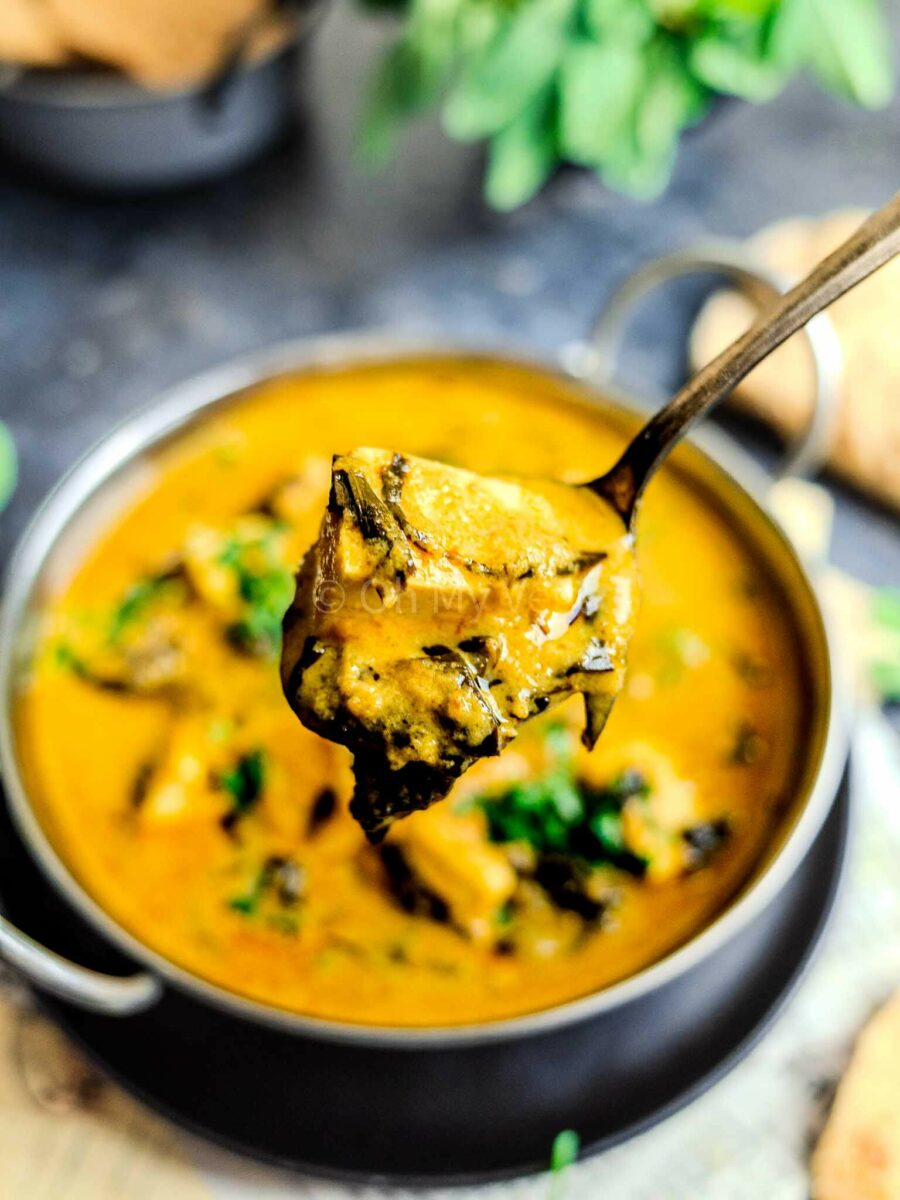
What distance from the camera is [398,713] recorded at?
1.21 m

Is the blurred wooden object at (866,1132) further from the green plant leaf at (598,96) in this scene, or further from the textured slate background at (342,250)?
the green plant leaf at (598,96)

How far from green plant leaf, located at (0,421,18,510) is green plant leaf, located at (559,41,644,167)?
1334mm

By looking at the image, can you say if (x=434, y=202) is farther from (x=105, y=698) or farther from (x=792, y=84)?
(x=105, y=698)

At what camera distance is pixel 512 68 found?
2.41m

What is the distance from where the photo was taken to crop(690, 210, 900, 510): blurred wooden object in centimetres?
251

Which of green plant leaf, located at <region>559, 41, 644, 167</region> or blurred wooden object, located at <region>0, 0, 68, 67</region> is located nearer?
green plant leaf, located at <region>559, 41, 644, 167</region>

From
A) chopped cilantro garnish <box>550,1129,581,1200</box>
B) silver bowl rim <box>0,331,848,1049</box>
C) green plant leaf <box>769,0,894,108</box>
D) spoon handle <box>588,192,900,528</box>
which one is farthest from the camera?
green plant leaf <box>769,0,894,108</box>

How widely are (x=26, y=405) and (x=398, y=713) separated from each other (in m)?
1.83

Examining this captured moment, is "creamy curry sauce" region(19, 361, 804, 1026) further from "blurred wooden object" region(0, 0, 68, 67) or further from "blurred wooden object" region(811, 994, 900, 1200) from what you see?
"blurred wooden object" region(0, 0, 68, 67)

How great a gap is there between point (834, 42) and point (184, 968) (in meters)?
2.07

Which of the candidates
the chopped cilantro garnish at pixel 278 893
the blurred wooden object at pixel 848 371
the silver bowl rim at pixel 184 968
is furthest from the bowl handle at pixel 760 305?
the chopped cilantro garnish at pixel 278 893

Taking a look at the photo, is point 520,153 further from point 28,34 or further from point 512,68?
point 28,34

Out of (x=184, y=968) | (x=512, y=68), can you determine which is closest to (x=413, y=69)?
(x=512, y=68)

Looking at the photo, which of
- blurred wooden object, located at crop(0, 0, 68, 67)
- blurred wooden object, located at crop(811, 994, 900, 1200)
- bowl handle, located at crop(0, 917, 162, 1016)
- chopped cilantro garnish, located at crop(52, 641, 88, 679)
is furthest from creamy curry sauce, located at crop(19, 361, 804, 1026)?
blurred wooden object, located at crop(0, 0, 68, 67)
